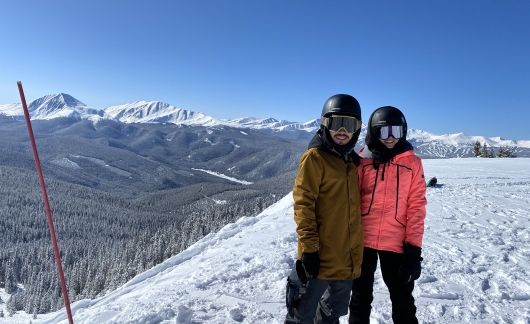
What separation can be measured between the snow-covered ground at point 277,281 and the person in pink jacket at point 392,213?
4.07ft

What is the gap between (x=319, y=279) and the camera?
3.94 meters

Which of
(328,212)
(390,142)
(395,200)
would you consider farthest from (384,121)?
(328,212)

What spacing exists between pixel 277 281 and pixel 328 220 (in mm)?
3571

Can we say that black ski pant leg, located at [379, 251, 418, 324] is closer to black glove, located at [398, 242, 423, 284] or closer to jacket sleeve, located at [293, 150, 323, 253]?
black glove, located at [398, 242, 423, 284]

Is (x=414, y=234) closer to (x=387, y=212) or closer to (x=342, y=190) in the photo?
(x=387, y=212)

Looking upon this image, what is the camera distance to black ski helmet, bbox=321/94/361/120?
13.2 feet

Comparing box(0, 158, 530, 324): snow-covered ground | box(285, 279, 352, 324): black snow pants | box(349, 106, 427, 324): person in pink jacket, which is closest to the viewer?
box(285, 279, 352, 324): black snow pants

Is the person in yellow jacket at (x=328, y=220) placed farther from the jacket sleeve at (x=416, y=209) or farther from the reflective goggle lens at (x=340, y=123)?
the jacket sleeve at (x=416, y=209)

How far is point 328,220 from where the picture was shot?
3.86 m

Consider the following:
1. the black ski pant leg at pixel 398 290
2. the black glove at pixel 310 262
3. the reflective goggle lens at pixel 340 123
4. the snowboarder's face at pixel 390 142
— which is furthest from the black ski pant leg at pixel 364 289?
the reflective goggle lens at pixel 340 123

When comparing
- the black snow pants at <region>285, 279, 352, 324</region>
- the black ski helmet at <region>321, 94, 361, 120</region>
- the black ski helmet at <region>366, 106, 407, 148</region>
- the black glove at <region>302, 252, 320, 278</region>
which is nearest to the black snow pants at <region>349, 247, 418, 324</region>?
the black snow pants at <region>285, 279, 352, 324</region>

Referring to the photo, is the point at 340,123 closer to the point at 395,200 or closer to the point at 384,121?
the point at 384,121

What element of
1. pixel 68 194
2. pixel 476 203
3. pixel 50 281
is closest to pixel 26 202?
pixel 68 194

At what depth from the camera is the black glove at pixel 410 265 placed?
418 cm
